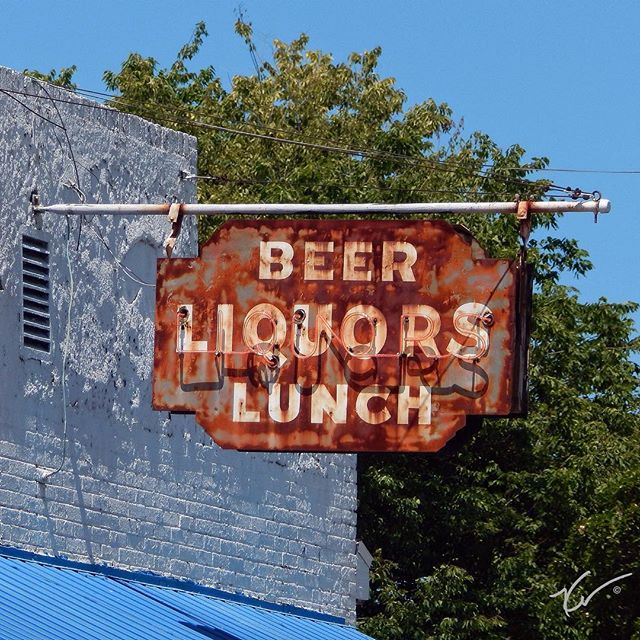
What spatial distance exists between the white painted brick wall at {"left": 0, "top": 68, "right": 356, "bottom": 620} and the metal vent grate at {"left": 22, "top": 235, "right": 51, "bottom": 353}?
0.12m

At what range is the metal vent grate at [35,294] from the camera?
15.7 meters

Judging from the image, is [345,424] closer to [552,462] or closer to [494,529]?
[494,529]

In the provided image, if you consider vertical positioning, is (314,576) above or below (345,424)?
below

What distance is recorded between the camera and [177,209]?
13.5 meters

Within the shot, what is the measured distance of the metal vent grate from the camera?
51.6ft

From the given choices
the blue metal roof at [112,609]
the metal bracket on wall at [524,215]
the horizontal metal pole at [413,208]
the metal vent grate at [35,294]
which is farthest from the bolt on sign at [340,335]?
the metal vent grate at [35,294]

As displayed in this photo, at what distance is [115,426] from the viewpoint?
16953mm

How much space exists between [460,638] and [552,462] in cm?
433

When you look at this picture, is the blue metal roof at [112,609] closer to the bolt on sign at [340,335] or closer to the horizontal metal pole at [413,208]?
the bolt on sign at [340,335]

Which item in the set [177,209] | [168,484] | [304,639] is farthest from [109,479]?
[177,209]

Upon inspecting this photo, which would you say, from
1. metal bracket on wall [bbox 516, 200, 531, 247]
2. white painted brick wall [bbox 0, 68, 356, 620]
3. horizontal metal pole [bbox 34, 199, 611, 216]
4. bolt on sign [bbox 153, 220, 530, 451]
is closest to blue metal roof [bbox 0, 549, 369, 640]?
white painted brick wall [bbox 0, 68, 356, 620]

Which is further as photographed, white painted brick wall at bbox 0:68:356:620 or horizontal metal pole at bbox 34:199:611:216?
white painted brick wall at bbox 0:68:356:620

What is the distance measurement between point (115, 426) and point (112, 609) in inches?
96.0

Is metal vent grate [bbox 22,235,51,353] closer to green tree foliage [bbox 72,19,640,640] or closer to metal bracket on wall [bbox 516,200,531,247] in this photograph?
metal bracket on wall [bbox 516,200,531,247]
